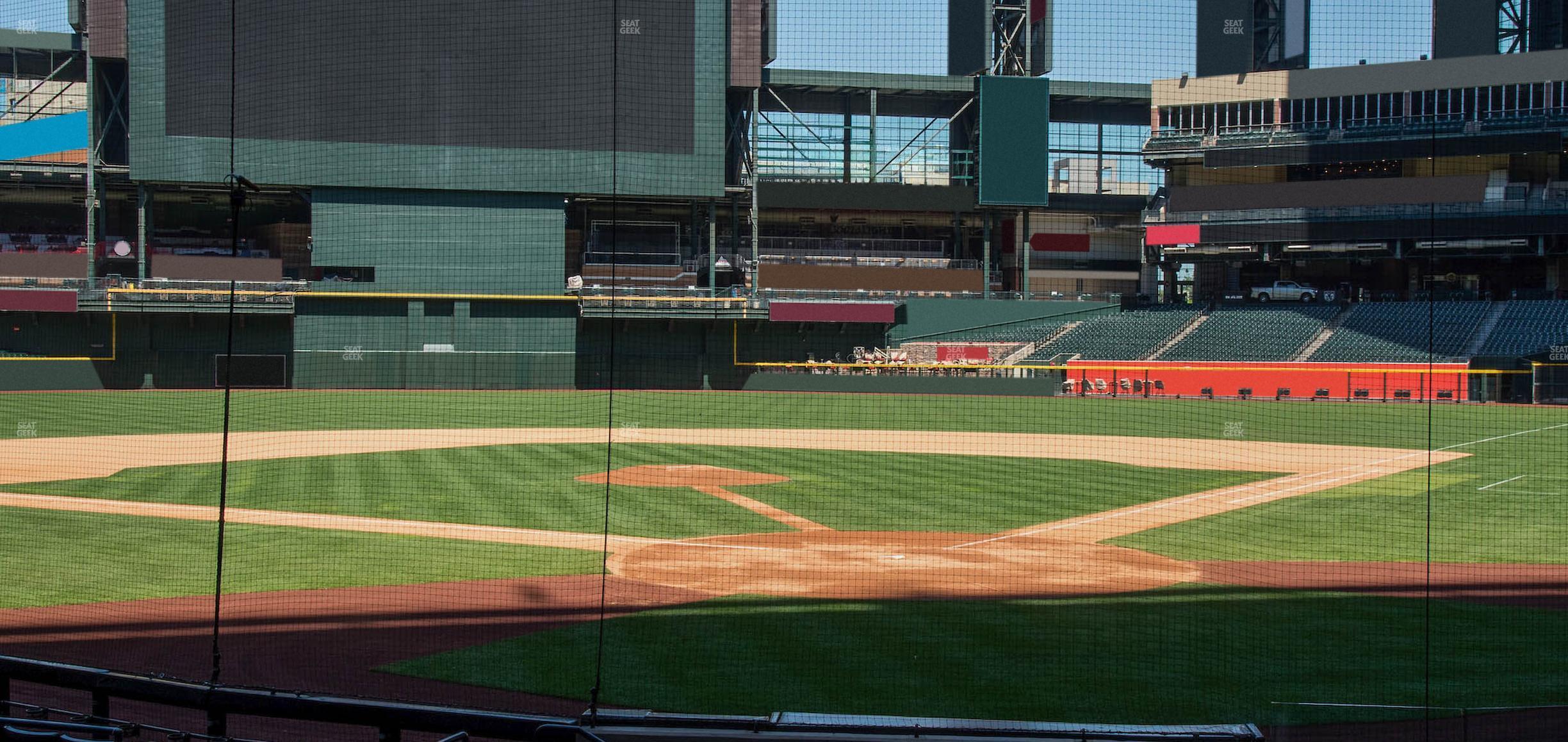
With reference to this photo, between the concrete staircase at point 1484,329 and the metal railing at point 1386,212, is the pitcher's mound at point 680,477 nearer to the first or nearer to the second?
the concrete staircase at point 1484,329

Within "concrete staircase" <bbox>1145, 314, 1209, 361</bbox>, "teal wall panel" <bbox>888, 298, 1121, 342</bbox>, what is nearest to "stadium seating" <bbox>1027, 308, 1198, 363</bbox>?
"concrete staircase" <bbox>1145, 314, 1209, 361</bbox>

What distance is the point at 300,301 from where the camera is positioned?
3466cm

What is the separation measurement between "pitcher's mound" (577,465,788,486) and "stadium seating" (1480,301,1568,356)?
24.1 meters

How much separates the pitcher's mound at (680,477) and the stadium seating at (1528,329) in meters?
24.1

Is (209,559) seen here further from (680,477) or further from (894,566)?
(680,477)

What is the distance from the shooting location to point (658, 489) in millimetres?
16828

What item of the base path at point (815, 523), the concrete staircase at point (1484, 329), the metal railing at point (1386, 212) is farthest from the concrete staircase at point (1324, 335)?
the base path at point (815, 523)

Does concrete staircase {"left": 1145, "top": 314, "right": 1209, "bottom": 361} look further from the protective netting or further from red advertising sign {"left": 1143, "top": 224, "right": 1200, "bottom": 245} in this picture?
red advertising sign {"left": 1143, "top": 224, "right": 1200, "bottom": 245}

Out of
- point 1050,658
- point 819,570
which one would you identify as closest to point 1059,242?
point 819,570

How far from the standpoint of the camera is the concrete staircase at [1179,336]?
121 ft

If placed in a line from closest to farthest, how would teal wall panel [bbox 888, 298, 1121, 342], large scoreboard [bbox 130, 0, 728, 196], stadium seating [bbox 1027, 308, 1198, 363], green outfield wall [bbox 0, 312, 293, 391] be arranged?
1. large scoreboard [bbox 130, 0, 728, 196]
2. green outfield wall [bbox 0, 312, 293, 391]
3. stadium seating [bbox 1027, 308, 1198, 363]
4. teal wall panel [bbox 888, 298, 1121, 342]

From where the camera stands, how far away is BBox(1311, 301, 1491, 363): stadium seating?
112ft

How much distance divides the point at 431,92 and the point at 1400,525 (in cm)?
2728

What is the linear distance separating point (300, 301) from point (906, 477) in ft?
75.3
